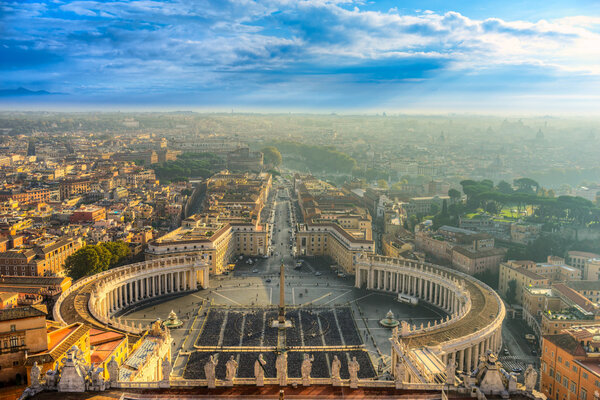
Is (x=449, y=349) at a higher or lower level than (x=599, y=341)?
lower

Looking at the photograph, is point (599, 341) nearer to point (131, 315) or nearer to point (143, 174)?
point (131, 315)

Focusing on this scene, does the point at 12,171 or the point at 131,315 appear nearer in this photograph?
the point at 131,315

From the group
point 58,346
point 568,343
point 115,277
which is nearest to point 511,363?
point 568,343

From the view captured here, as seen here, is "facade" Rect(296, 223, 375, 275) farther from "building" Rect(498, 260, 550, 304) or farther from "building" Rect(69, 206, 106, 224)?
"building" Rect(69, 206, 106, 224)

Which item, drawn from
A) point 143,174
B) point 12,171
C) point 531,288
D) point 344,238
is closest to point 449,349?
point 531,288

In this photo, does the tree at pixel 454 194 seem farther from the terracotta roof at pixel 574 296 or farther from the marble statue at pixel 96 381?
the marble statue at pixel 96 381

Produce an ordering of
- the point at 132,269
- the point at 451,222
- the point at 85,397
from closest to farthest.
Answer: the point at 85,397 → the point at 132,269 → the point at 451,222
